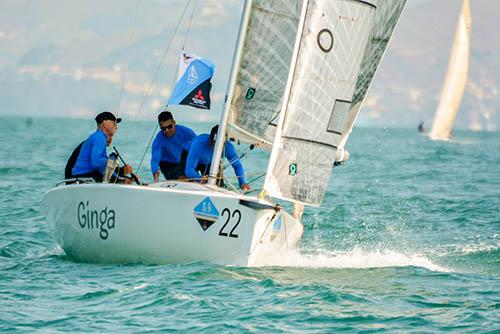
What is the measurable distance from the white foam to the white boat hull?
0.12 metres

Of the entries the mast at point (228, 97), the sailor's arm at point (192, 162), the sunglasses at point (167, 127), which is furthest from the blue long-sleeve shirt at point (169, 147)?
the mast at point (228, 97)

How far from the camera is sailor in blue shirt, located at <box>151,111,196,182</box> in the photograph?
11.4 meters

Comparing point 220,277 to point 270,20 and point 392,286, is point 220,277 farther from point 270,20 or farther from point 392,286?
point 270,20

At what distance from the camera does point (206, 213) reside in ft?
31.1

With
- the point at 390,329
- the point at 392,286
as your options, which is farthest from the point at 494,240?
the point at 390,329

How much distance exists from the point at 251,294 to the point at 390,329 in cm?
152

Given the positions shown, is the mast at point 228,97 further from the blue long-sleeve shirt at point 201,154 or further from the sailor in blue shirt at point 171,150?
the sailor in blue shirt at point 171,150

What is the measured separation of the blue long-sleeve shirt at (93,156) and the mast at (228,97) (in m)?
1.18

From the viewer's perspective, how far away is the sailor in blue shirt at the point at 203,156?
1055 cm

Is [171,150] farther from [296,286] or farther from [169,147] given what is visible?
[296,286]

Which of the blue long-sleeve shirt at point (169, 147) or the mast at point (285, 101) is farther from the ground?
the mast at point (285, 101)

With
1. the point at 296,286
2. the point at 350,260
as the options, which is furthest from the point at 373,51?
the point at 296,286

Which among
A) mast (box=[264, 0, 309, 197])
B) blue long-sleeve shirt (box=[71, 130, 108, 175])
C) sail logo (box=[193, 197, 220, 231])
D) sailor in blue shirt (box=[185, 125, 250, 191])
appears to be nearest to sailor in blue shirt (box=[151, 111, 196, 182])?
sailor in blue shirt (box=[185, 125, 250, 191])

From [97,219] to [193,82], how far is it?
1621 mm
